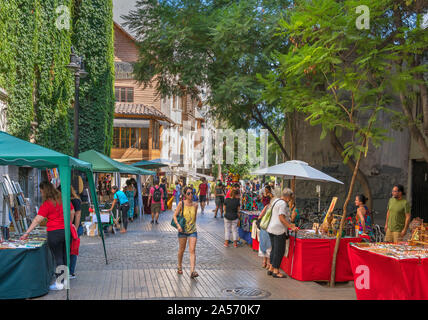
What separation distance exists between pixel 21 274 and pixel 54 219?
104 centimetres

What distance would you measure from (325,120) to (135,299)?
194 inches

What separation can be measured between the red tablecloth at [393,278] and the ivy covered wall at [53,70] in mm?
12814

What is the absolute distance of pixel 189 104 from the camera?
56.1m

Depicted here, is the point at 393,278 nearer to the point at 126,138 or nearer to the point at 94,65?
the point at 94,65

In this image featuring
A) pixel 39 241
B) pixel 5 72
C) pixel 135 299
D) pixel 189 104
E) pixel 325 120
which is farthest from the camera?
pixel 189 104

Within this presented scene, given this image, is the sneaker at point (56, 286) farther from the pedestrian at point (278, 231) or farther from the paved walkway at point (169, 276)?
the pedestrian at point (278, 231)

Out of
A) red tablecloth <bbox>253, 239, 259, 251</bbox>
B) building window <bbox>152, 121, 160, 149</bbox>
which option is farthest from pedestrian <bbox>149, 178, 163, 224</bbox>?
building window <bbox>152, 121, 160, 149</bbox>

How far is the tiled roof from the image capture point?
40.1 meters

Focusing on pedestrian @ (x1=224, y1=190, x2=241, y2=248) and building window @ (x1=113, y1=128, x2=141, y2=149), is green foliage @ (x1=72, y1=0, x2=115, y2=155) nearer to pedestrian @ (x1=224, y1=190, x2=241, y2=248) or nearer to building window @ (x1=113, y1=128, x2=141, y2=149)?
building window @ (x1=113, y1=128, x2=141, y2=149)

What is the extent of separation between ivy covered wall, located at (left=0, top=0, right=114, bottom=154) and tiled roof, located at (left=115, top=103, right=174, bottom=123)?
31.8 ft

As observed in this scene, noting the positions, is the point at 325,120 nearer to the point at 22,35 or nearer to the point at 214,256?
the point at 214,256
